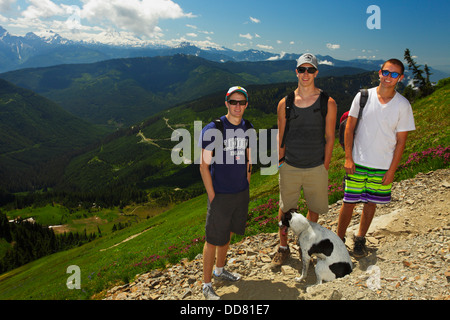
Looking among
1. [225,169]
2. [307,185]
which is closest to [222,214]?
[225,169]

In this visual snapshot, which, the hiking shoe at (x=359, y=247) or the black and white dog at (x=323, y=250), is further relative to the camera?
the hiking shoe at (x=359, y=247)

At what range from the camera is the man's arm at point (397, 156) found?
5.98m

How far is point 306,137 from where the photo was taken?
20.4 ft

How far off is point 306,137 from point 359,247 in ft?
12.2

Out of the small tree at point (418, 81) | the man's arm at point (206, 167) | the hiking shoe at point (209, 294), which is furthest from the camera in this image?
the small tree at point (418, 81)

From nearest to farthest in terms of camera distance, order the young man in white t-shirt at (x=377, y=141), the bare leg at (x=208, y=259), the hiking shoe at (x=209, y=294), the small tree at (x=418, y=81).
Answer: the young man in white t-shirt at (x=377, y=141)
the hiking shoe at (x=209, y=294)
the bare leg at (x=208, y=259)
the small tree at (x=418, y=81)

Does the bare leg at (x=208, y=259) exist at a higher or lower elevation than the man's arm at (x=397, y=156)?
lower

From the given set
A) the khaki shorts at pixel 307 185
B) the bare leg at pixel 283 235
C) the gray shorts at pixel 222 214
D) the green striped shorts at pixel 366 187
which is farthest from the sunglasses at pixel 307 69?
the bare leg at pixel 283 235

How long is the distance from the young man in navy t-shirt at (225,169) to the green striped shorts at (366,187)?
3.02 m

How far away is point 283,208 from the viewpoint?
7.02 m

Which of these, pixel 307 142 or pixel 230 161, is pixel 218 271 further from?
pixel 307 142

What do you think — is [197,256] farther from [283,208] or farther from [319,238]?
[319,238]

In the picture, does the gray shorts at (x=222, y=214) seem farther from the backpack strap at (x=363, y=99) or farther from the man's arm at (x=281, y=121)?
the backpack strap at (x=363, y=99)

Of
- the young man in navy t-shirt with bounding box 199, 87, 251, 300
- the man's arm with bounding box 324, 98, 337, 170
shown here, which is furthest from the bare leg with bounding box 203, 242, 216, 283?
the man's arm with bounding box 324, 98, 337, 170
